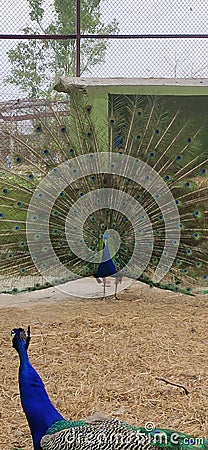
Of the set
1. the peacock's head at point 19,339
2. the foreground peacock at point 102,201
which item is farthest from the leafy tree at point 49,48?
the peacock's head at point 19,339

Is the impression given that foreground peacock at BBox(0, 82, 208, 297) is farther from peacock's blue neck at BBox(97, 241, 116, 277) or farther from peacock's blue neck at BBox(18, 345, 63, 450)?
peacock's blue neck at BBox(18, 345, 63, 450)

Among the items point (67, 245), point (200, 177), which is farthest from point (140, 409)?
point (200, 177)

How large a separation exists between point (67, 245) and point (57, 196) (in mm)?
372

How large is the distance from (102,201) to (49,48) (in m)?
3.60

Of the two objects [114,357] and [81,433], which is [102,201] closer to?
[114,357]

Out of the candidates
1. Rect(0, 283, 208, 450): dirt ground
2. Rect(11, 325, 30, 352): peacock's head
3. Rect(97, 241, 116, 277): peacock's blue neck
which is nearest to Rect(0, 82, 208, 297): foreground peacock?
Rect(97, 241, 116, 277): peacock's blue neck

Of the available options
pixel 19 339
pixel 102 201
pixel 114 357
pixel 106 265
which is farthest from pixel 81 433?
pixel 102 201

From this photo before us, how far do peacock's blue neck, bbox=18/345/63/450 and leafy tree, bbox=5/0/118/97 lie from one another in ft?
18.7

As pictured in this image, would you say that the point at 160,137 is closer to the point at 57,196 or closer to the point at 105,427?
the point at 57,196

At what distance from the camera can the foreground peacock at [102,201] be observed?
465 cm

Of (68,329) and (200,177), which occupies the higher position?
(200,177)

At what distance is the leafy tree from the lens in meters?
7.68

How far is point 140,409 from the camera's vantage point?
10.0ft

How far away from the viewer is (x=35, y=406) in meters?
2.20
